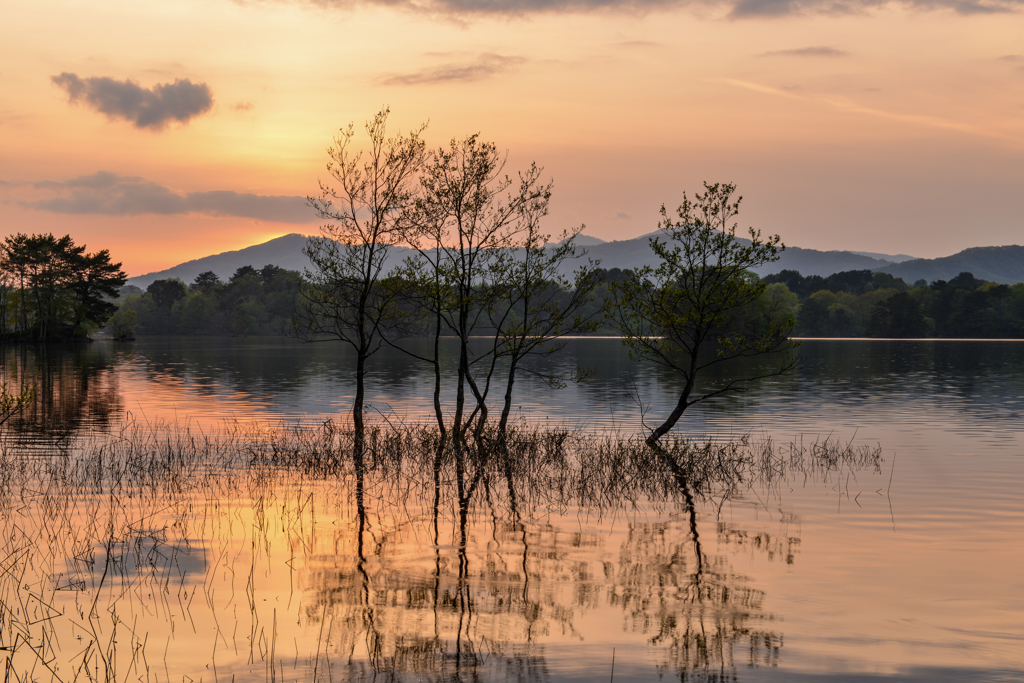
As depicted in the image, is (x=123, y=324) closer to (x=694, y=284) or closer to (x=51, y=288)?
(x=51, y=288)

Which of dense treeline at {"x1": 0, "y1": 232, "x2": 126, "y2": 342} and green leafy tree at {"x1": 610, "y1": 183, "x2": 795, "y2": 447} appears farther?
dense treeline at {"x1": 0, "y1": 232, "x2": 126, "y2": 342}

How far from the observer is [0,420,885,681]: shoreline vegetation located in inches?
496

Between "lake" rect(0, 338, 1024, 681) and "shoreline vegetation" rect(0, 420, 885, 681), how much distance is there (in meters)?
0.08

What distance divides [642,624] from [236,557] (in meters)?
9.10

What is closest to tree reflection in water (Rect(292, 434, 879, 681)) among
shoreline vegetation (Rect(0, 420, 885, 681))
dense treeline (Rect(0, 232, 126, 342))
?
shoreline vegetation (Rect(0, 420, 885, 681))

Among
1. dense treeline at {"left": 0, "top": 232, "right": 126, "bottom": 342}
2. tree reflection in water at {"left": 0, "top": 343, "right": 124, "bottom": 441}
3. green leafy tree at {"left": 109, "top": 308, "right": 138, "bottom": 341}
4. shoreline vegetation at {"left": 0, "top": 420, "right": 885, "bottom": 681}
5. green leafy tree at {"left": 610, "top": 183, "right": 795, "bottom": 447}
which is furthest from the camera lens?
green leafy tree at {"left": 109, "top": 308, "right": 138, "bottom": 341}

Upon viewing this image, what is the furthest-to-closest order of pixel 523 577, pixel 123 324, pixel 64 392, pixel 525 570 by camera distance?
pixel 123 324 → pixel 64 392 → pixel 525 570 → pixel 523 577

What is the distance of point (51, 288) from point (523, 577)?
168m

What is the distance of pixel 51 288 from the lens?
158000 millimetres

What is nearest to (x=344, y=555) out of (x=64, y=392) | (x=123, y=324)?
(x=64, y=392)

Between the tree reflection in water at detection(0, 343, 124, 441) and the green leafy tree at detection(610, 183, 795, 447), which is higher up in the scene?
the green leafy tree at detection(610, 183, 795, 447)

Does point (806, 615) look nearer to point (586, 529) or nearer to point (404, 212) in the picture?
point (586, 529)

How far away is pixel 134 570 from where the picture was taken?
55.1 feet

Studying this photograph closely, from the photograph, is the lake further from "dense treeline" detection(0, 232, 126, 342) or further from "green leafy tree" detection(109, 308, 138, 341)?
"green leafy tree" detection(109, 308, 138, 341)
